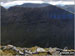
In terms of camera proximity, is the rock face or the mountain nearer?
the mountain

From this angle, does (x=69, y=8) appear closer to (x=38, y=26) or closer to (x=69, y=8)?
(x=69, y=8)

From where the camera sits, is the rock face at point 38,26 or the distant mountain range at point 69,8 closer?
the distant mountain range at point 69,8

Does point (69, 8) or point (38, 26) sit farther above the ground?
point (69, 8)

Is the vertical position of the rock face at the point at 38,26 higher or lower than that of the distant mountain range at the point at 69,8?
lower

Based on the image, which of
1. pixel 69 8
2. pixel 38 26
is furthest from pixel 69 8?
pixel 38 26

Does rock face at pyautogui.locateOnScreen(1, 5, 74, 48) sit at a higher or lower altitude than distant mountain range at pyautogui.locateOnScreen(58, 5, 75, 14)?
lower

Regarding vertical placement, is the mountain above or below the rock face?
above

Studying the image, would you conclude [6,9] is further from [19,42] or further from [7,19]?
[19,42]

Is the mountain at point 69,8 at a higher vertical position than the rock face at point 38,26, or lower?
higher

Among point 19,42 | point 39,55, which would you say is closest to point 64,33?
point 39,55

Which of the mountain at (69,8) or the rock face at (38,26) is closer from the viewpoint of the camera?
the mountain at (69,8)
